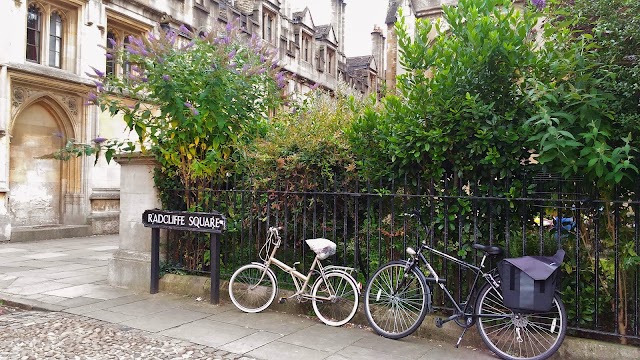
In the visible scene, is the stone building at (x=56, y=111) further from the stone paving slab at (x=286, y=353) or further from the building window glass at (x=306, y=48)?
the building window glass at (x=306, y=48)

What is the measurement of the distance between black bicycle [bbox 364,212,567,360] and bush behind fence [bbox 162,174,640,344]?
280 millimetres

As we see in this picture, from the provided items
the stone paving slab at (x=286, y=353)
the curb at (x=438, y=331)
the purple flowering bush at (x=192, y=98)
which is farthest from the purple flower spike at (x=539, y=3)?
the purple flowering bush at (x=192, y=98)

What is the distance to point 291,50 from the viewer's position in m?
26.9

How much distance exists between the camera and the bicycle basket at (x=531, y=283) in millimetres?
4293

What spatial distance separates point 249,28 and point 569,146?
68.7 ft

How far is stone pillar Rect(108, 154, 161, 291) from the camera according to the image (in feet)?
24.7

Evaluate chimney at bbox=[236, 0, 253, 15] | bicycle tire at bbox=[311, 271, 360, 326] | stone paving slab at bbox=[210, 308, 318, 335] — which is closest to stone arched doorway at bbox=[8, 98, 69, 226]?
stone paving slab at bbox=[210, 308, 318, 335]

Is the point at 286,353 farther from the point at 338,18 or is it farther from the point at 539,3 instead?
the point at 338,18

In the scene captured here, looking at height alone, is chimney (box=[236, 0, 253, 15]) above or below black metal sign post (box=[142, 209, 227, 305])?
above

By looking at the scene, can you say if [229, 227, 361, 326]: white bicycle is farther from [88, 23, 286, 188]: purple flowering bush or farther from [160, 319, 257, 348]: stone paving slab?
[88, 23, 286, 188]: purple flowering bush

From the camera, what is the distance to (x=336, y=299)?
18.5 ft

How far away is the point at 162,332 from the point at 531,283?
3.71 metres

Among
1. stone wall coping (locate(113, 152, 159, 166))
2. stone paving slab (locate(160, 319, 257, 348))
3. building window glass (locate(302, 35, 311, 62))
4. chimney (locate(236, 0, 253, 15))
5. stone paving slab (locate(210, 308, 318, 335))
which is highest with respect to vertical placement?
chimney (locate(236, 0, 253, 15))

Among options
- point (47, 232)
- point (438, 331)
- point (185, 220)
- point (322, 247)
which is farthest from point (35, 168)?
point (438, 331)
